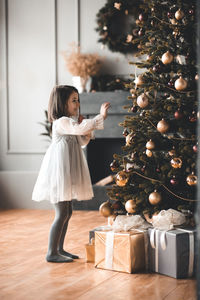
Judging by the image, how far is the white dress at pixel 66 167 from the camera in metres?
2.60

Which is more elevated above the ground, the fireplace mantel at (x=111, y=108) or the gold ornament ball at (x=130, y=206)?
the fireplace mantel at (x=111, y=108)

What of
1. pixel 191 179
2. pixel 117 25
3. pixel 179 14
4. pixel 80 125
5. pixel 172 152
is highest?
pixel 117 25

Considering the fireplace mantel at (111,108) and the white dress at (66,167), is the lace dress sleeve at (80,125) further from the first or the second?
the fireplace mantel at (111,108)

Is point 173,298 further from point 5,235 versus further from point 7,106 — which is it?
point 7,106

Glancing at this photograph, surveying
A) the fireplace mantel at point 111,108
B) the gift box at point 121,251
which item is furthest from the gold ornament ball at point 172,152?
the fireplace mantel at point 111,108

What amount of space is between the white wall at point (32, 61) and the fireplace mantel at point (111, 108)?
530 mm

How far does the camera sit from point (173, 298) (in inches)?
77.0

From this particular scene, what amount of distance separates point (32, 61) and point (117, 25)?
1093 mm

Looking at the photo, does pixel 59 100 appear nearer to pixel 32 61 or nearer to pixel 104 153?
pixel 104 153

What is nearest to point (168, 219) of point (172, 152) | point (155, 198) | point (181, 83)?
point (155, 198)

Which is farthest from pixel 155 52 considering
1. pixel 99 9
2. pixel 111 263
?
pixel 99 9

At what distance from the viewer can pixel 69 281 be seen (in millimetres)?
2242

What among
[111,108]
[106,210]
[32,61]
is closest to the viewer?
[106,210]

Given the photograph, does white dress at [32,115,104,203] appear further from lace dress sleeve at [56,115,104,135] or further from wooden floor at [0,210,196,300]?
wooden floor at [0,210,196,300]
